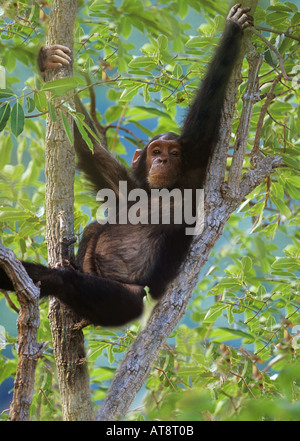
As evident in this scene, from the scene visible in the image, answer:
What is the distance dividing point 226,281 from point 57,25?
92.0 inches

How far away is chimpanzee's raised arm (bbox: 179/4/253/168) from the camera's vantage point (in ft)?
13.0

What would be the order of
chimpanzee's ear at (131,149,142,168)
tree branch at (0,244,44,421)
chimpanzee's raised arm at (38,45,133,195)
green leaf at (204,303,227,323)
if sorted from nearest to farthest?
tree branch at (0,244,44,421) → green leaf at (204,303,227,323) → chimpanzee's raised arm at (38,45,133,195) → chimpanzee's ear at (131,149,142,168)

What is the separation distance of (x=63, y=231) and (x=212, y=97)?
5.32 feet

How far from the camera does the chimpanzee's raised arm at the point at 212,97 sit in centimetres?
396

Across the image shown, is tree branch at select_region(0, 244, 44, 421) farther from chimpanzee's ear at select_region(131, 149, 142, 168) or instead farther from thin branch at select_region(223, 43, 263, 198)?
chimpanzee's ear at select_region(131, 149, 142, 168)

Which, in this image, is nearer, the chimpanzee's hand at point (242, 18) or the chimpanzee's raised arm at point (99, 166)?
the chimpanzee's hand at point (242, 18)

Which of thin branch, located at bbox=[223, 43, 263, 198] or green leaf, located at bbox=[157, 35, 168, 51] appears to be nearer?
thin branch, located at bbox=[223, 43, 263, 198]

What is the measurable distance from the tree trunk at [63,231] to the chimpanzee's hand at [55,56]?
0.15 ft

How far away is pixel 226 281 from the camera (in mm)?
4055

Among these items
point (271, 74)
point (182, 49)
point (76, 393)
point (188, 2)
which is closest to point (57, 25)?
point (188, 2)

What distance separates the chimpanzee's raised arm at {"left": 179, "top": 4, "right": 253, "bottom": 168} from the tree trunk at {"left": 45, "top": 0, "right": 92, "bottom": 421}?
109 cm

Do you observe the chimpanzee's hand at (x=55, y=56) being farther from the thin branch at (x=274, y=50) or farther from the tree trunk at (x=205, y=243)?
the thin branch at (x=274, y=50)

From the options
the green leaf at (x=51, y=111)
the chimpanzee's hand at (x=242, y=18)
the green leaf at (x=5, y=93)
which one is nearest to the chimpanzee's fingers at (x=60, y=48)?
the green leaf at (x=5, y=93)

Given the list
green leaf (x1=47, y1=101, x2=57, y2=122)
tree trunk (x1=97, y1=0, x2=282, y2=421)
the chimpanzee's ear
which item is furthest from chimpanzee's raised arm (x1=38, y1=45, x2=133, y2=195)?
green leaf (x1=47, y1=101, x2=57, y2=122)
